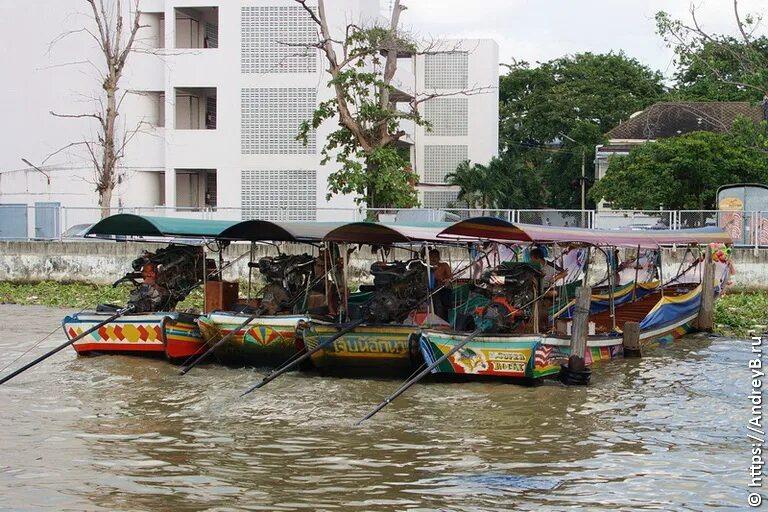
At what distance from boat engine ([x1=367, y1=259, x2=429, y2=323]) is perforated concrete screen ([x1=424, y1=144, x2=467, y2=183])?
3186 centimetres

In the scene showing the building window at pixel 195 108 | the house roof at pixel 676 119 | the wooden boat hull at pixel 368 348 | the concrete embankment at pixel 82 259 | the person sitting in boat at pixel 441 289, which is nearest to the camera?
the wooden boat hull at pixel 368 348

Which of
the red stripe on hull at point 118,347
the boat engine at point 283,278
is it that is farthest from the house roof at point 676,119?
the red stripe on hull at point 118,347

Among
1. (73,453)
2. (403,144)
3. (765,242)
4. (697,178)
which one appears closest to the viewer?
(73,453)

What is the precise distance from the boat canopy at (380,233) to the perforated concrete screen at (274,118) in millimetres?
18626

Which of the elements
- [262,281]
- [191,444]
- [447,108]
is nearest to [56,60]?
[262,281]

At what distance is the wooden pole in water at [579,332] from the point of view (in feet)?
51.0

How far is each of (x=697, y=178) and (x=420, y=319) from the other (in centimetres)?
1973

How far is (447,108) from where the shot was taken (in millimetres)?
48812

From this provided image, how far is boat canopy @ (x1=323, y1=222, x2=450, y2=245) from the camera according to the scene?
1597 centimetres

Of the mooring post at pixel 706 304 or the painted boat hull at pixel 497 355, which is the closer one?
the painted boat hull at pixel 497 355

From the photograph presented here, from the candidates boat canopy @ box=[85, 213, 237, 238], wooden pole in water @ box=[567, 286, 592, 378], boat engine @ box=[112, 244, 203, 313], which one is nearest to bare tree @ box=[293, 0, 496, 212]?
boat engine @ box=[112, 244, 203, 313]

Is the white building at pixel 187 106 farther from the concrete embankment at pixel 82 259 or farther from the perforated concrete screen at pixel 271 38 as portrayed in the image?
the concrete embankment at pixel 82 259

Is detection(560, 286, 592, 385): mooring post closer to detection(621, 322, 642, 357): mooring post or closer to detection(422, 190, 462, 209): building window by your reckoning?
detection(621, 322, 642, 357): mooring post

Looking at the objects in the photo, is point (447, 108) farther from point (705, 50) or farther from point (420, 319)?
point (420, 319)
